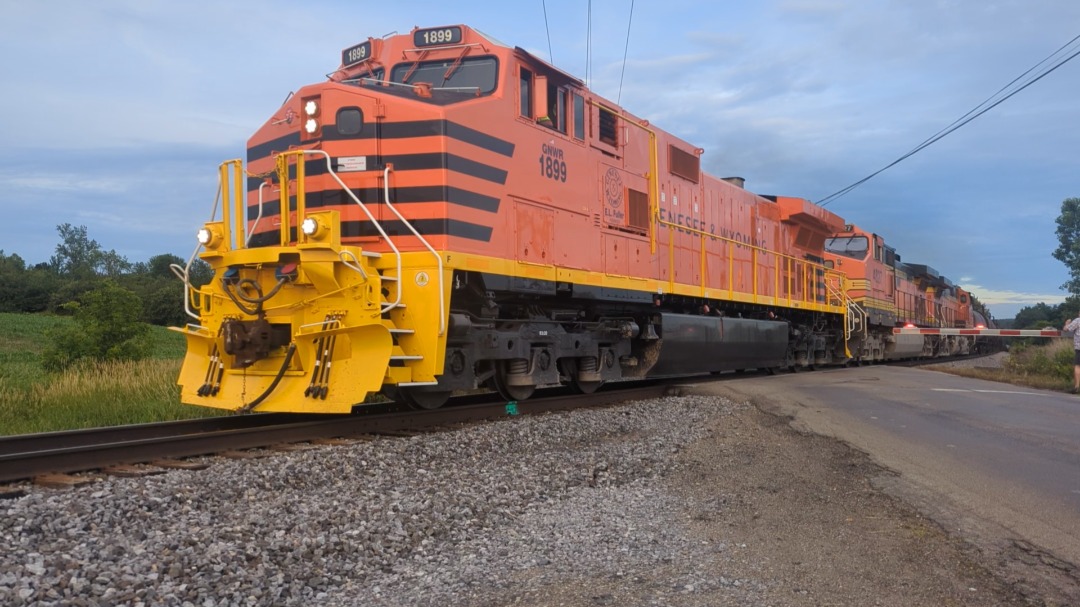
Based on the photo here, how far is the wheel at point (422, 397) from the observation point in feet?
21.6

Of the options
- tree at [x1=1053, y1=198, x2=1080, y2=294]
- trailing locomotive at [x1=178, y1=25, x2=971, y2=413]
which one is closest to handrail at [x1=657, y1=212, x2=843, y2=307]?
trailing locomotive at [x1=178, y1=25, x2=971, y2=413]

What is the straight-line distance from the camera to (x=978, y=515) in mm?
4031

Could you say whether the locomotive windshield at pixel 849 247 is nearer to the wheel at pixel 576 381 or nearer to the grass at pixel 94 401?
the wheel at pixel 576 381

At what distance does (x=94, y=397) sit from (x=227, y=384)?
324 cm

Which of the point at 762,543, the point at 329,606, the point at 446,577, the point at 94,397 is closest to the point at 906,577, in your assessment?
the point at 762,543

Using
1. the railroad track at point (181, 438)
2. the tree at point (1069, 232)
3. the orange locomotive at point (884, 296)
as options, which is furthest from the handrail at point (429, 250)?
the tree at point (1069, 232)

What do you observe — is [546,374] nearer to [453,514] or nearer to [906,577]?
[453,514]

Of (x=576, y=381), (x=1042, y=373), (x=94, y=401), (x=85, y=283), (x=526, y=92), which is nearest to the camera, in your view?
(x=526, y=92)

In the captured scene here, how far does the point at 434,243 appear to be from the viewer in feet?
20.8

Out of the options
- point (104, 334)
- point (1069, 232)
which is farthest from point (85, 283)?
point (1069, 232)

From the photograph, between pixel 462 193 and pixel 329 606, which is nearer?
pixel 329 606

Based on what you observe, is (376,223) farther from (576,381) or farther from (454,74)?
(576,381)

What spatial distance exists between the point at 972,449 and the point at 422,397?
14.9 feet

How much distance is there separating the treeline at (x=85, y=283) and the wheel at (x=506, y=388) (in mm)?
8841
